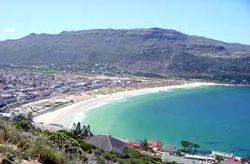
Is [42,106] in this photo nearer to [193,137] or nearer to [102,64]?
[193,137]

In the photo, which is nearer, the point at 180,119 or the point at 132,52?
the point at 180,119

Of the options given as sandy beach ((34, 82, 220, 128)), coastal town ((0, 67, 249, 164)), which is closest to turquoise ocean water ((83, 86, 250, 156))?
sandy beach ((34, 82, 220, 128))

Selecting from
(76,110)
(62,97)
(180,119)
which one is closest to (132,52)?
(62,97)

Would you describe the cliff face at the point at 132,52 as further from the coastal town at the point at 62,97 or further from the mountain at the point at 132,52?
the coastal town at the point at 62,97

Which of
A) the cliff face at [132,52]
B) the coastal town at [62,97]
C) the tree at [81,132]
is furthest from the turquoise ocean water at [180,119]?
the cliff face at [132,52]

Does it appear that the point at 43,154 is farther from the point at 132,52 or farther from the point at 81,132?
the point at 132,52

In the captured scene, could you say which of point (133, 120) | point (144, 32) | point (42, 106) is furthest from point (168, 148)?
point (144, 32)
